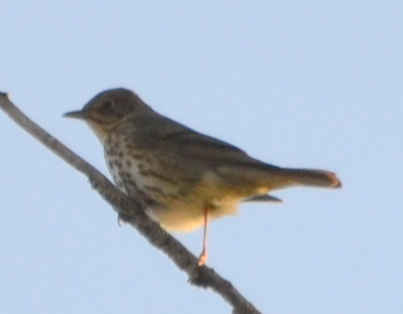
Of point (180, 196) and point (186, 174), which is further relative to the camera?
point (186, 174)

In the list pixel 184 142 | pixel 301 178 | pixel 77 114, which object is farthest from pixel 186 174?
pixel 77 114

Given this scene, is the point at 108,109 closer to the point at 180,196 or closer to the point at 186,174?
the point at 186,174

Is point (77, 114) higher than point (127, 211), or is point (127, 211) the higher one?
point (77, 114)

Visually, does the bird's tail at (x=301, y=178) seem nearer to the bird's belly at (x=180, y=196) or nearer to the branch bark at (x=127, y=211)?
the bird's belly at (x=180, y=196)

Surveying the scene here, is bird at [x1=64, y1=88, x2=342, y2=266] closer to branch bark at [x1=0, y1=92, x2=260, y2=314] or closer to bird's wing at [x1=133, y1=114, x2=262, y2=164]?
bird's wing at [x1=133, y1=114, x2=262, y2=164]

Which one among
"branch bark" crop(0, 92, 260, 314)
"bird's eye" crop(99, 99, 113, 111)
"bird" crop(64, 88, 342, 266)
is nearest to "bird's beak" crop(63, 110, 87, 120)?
"bird's eye" crop(99, 99, 113, 111)

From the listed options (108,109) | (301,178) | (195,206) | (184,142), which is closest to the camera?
(301,178)

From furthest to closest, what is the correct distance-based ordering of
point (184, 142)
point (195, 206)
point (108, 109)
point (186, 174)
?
point (108, 109) → point (184, 142) → point (186, 174) → point (195, 206)
